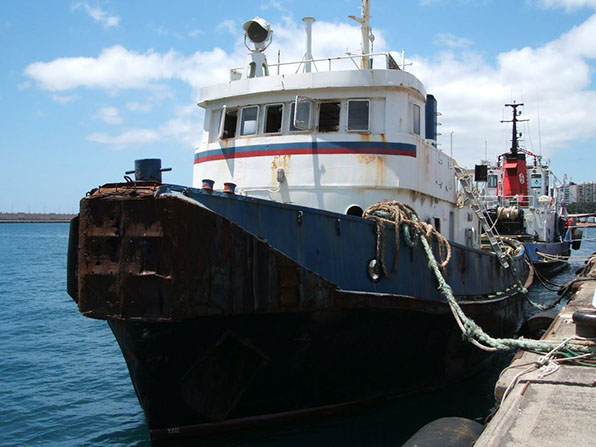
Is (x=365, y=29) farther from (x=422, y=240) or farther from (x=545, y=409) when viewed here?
(x=545, y=409)

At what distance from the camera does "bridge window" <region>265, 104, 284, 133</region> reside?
8.85 meters

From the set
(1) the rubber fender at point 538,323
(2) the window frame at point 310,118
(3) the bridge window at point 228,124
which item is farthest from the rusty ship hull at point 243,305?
(1) the rubber fender at point 538,323

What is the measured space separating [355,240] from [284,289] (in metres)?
1.36

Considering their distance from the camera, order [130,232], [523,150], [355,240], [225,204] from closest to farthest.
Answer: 1. [130,232]
2. [225,204]
3. [355,240]
4. [523,150]

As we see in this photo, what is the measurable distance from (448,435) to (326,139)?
15.3 feet

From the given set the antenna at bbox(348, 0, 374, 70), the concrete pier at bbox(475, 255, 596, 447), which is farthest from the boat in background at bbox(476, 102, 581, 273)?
the concrete pier at bbox(475, 255, 596, 447)

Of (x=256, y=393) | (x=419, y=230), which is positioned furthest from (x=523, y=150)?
(x=256, y=393)

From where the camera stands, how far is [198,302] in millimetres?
5227

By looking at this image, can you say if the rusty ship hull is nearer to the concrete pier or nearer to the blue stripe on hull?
the blue stripe on hull

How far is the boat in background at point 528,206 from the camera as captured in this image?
2399cm

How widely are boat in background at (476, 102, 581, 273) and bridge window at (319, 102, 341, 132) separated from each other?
1427 centimetres

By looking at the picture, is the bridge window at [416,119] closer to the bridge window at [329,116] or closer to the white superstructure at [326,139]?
the white superstructure at [326,139]

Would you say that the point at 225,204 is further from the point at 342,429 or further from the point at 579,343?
the point at 579,343

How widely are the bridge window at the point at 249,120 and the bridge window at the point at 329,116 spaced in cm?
99
